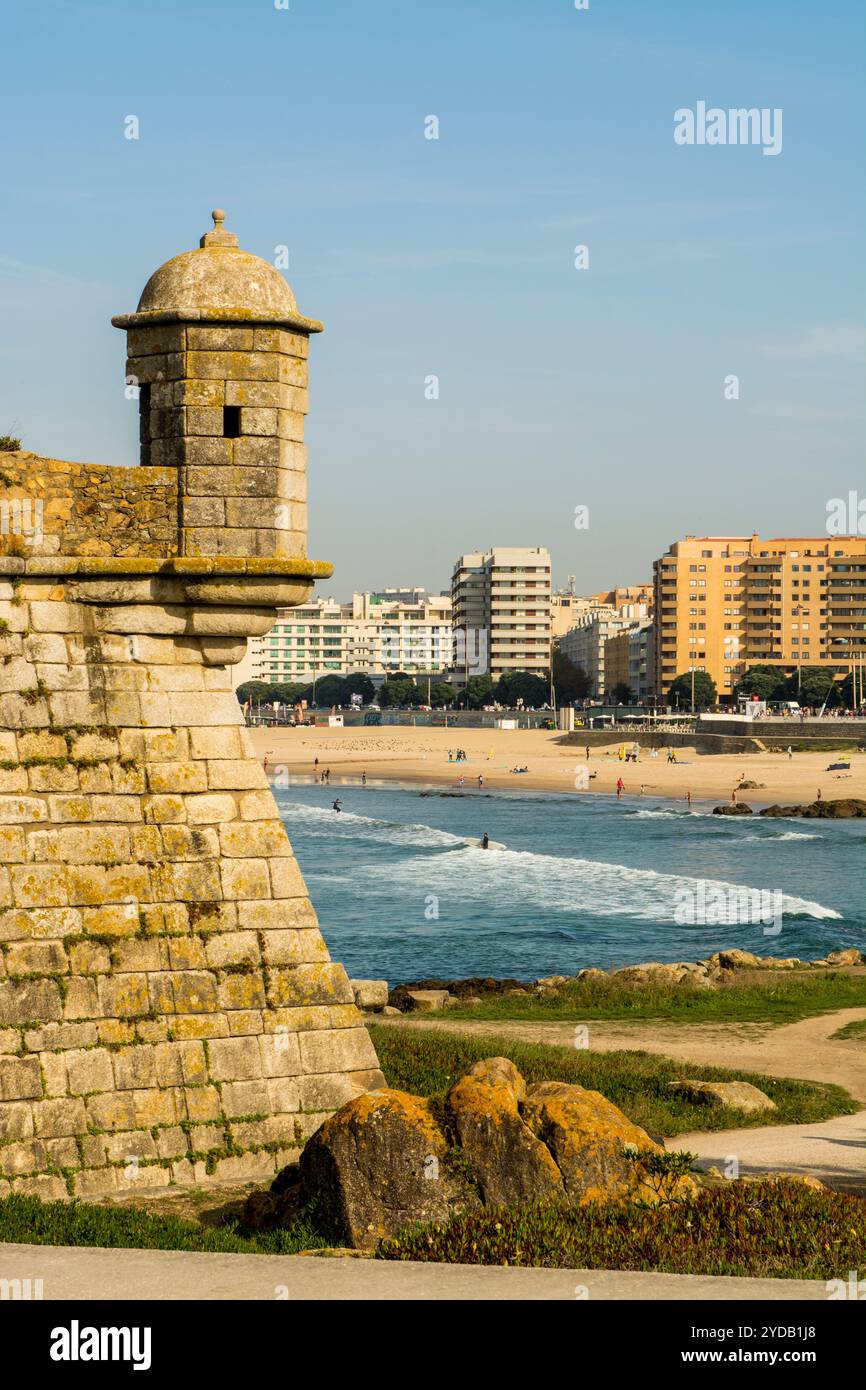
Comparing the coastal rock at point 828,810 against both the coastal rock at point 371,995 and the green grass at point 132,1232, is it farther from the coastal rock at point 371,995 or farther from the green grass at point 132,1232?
the green grass at point 132,1232

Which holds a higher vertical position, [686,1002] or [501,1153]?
[501,1153]

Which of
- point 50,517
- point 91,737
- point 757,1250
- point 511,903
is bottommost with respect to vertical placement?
point 511,903

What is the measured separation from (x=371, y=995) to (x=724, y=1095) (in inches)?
524

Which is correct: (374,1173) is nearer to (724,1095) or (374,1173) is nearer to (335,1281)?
(335,1281)

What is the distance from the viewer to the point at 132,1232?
446 inches

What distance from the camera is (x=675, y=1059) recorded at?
950 inches

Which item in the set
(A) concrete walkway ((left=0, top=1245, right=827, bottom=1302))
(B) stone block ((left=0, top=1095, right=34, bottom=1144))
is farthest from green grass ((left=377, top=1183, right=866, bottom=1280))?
(B) stone block ((left=0, top=1095, right=34, bottom=1144))

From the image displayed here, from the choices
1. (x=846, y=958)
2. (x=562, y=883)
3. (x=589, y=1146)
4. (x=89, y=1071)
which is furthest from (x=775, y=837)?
(x=89, y=1071)

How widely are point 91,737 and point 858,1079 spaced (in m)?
15.2

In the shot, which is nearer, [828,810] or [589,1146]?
[589,1146]

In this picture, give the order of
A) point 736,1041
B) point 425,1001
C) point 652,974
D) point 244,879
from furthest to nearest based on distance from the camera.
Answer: point 652,974 → point 425,1001 → point 736,1041 → point 244,879

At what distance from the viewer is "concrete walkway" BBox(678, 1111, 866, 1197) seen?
1633cm
